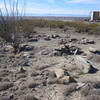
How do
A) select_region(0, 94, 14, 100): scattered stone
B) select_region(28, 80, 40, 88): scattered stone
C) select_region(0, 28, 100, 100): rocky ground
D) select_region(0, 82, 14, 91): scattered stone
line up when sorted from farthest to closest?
select_region(28, 80, 40, 88): scattered stone
select_region(0, 82, 14, 91): scattered stone
select_region(0, 28, 100, 100): rocky ground
select_region(0, 94, 14, 100): scattered stone

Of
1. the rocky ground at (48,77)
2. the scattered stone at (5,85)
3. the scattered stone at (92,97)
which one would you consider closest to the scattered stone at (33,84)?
the rocky ground at (48,77)

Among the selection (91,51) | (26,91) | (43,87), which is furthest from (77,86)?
(91,51)

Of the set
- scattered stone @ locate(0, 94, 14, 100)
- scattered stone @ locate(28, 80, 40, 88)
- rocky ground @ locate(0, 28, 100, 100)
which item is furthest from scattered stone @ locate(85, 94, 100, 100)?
scattered stone @ locate(0, 94, 14, 100)

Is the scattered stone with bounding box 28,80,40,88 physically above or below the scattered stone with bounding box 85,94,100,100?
below

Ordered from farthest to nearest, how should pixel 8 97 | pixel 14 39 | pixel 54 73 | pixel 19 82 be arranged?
pixel 14 39 → pixel 54 73 → pixel 19 82 → pixel 8 97

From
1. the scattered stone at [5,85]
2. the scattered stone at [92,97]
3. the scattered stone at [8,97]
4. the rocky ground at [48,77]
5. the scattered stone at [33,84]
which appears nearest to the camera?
the scattered stone at [92,97]

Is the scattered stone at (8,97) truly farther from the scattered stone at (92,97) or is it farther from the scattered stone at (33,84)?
the scattered stone at (92,97)

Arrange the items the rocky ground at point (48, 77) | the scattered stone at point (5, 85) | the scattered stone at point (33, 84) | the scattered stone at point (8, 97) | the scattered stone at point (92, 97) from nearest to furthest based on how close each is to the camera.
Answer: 1. the scattered stone at point (92, 97)
2. the scattered stone at point (8, 97)
3. the rocky ground at point (48, 77)
4. the scattered stone at point (5, 85)
5. the scattered stone at point (33, 84)

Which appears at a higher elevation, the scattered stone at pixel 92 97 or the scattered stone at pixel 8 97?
the scattered stone at pixel 92 97

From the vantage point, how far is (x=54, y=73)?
27.1ft

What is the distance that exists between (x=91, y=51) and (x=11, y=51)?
520cm

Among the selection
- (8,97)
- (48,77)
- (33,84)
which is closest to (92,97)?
(33,84)

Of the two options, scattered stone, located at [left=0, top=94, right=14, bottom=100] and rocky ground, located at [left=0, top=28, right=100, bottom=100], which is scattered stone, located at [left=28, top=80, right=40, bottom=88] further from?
scattered stone, located at [left=0, top=94, right=14, bottom=100]

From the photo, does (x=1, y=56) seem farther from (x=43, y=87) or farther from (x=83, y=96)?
(x=83, y=96)
